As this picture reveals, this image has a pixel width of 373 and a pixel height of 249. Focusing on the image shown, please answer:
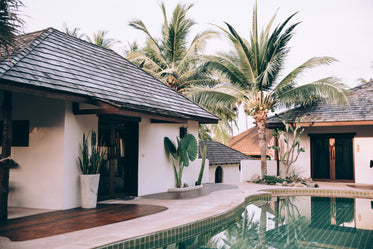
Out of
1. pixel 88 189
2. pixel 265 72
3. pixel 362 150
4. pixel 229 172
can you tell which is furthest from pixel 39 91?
pixel 229 172

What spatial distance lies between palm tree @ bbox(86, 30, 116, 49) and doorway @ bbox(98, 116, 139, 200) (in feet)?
60.2

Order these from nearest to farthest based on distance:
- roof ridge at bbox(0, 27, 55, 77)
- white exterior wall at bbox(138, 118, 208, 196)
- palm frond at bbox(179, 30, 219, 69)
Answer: roof ridge at bbox(0, 27, 55, 77), white exterior wall at bbox(138, 118, 208, 196), palm frond at bbox(179, 30, 219, 69)

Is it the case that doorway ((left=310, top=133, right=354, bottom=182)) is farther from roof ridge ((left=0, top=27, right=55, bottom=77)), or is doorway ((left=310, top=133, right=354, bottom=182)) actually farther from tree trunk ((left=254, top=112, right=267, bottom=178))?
roof ridge ((left=0, top=27, right=55, bottom=77))

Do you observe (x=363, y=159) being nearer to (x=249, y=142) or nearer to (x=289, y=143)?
(x=289, y=143)

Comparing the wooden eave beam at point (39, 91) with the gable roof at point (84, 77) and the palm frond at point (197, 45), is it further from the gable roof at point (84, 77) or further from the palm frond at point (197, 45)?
the palm frond at point (197, 45)

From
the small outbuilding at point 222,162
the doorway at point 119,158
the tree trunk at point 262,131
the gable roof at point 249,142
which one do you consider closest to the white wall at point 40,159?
the doorway at point 119,158

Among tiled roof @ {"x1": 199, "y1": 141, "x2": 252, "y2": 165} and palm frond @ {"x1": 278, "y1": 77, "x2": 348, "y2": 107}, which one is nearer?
palm frond @ {"x1": 278, "y1": 77, "x2": 348, "y2": 107}

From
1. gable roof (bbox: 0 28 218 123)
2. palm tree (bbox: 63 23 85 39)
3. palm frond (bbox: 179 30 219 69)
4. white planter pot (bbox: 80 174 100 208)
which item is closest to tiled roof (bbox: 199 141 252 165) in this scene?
palm frond (bbox: 179 30 219 69)

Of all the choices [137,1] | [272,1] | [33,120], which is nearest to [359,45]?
[272,1]

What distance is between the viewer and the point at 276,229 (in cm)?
688

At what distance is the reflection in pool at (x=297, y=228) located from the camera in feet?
19.1

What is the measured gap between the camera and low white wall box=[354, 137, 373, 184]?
14367mm

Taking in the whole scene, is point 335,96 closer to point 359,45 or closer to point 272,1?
point 272,1

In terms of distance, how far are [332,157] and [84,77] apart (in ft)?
37.9
